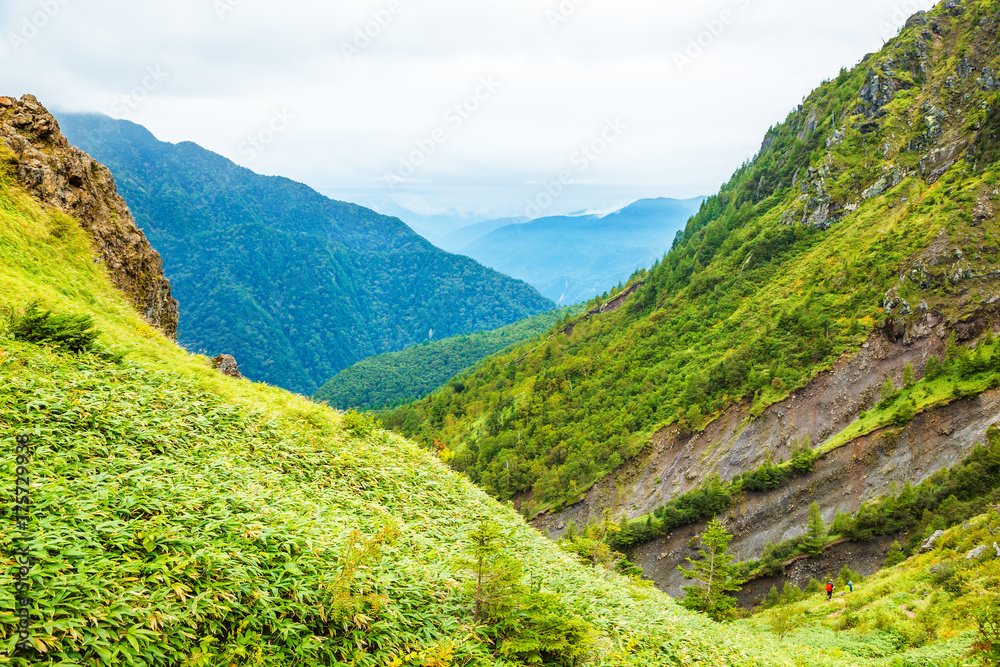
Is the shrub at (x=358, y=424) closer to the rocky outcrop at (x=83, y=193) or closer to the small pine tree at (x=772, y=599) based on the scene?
the rocky outcrop at (x=83, y=193)

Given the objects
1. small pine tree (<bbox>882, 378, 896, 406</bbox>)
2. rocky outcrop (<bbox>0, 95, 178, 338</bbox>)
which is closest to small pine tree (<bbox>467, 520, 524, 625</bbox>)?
rocky outcrop (<bbox>0, 95, 178, 338</bbox>)

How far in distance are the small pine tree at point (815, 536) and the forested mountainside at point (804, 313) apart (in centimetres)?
513

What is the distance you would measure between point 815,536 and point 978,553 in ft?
75.0

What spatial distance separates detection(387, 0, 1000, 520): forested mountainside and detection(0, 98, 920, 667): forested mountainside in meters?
50.0

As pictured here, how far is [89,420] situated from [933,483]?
178 feet

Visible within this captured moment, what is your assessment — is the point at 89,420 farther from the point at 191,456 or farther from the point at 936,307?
the point at 936,307

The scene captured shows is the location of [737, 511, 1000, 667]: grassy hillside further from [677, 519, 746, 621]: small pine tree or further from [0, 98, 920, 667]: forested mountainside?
[0, 98, 920, 667]: forested mountainside

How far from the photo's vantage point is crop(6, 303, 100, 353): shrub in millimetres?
10523

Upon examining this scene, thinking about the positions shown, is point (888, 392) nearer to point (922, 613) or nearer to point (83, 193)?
point (922, 613)

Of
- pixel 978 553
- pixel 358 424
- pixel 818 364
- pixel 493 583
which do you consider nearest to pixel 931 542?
pixel 978 553

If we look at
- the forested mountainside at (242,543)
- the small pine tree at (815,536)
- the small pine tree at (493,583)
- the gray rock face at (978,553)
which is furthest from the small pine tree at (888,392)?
the small pine tree at (493,583)

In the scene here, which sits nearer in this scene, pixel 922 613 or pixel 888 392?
pixel 922 613

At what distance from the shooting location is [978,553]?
23125mm

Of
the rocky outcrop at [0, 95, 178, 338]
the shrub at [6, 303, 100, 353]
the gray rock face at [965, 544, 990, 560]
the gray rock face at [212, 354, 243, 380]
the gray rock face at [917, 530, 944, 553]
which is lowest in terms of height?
the shrub at [6, 303, 100, 353]
